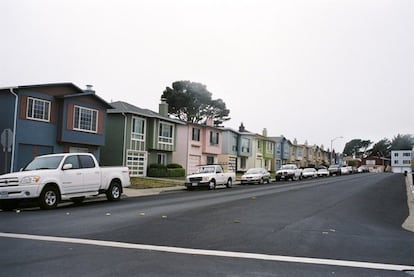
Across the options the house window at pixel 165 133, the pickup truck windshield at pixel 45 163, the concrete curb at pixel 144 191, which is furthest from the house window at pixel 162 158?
the pickup truck windshield at pixel 45 163

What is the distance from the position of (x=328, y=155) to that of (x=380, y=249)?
11654 cm

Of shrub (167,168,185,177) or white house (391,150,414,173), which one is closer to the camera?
shrub (167,168,185,177)

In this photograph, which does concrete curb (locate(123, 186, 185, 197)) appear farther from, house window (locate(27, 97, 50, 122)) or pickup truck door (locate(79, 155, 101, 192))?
house window (locate(27, 97, 50, 122))

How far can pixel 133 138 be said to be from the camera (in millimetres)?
36125

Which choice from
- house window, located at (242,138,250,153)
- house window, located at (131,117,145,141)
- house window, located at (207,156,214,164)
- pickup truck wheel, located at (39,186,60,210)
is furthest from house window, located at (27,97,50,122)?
house window, located at (242,138,250,153)

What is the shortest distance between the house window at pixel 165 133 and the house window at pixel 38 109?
1368 cm

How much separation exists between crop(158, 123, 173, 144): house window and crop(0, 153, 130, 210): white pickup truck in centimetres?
2192

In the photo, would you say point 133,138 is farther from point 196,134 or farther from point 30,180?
point 30,180

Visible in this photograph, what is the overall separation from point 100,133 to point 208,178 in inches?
389

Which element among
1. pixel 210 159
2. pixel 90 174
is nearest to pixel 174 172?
pixel 210 159

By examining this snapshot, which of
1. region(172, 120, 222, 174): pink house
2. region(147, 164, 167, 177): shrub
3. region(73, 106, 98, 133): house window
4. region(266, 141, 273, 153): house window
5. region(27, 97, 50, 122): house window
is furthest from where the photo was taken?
region(266, 141, 273, 153): house window

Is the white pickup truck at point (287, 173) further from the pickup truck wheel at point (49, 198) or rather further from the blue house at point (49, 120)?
the pickup truck wheel at point (49, 198)

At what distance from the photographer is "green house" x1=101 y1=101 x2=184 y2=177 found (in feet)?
116

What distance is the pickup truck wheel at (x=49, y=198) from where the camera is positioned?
13992 millimetres
